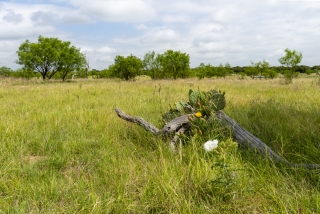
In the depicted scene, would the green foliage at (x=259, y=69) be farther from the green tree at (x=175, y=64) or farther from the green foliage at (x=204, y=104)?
the green foliage at (x=204, y=104)

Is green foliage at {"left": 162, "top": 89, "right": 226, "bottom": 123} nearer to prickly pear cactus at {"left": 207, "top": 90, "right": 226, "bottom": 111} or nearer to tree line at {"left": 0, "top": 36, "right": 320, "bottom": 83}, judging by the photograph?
prickly pear cactus at {"left": 207, "top": 90, "right": 226, "bottom": 111}

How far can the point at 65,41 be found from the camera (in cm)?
3406

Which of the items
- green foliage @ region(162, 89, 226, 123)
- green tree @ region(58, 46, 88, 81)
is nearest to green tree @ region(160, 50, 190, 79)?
green tree @ region(58, 46, 88, 81)

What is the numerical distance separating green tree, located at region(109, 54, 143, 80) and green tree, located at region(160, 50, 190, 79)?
331cm

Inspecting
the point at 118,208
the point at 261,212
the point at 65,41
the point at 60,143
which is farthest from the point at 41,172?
the point at 65,41

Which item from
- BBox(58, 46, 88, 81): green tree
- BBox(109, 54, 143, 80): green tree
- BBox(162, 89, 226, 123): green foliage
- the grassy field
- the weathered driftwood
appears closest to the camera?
the grassy field

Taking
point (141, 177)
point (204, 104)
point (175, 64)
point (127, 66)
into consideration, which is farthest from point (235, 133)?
point (127, 66)

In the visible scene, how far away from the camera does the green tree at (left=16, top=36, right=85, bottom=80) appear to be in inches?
1185

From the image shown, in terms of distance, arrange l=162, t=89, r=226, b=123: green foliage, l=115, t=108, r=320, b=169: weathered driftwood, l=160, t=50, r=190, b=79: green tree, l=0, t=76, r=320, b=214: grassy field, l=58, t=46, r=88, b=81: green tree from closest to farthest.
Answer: l=0, t=76, r=320, b=214: grassy field
l=115, t=108, r=320, b=169: weathered driftwood
l=162, t=89, r=226, b=123: green foliage
l=160, t=50, r=190, b=79: green tree
l=58, t=46, r=88, b=81: green tree

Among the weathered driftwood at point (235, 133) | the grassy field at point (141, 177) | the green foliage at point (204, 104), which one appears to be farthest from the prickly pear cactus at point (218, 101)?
the grassy field at point (141, 177)

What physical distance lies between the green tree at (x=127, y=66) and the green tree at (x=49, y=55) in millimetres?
7012

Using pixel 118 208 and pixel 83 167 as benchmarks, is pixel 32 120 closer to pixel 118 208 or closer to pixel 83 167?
pixel 83 167

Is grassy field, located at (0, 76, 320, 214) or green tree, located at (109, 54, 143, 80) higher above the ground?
green tree, located at (109, 54, 143, 80)

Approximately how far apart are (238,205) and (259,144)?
127 cm
